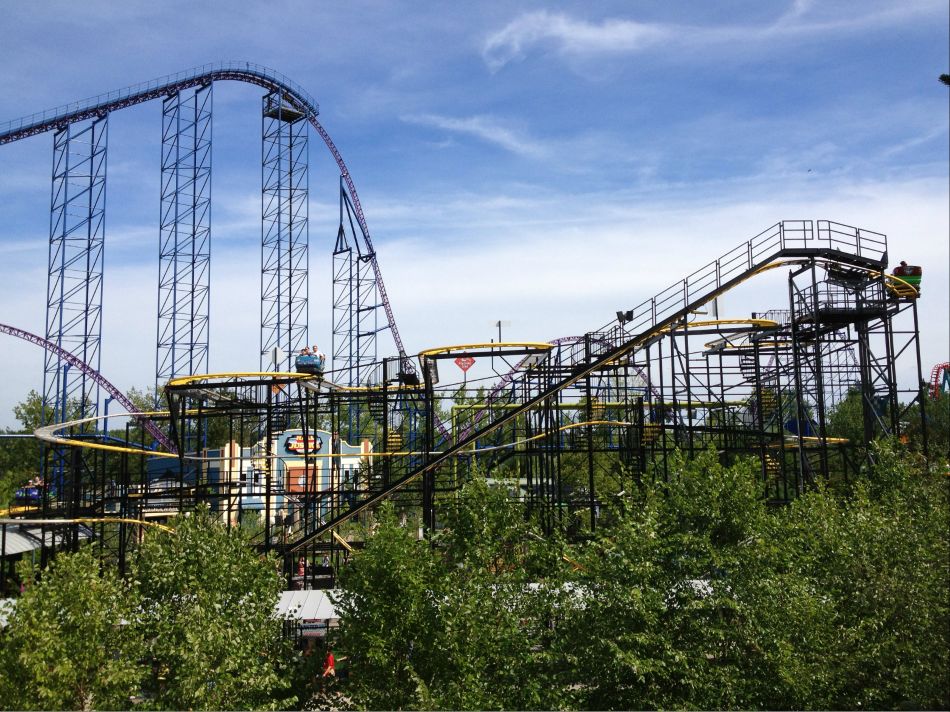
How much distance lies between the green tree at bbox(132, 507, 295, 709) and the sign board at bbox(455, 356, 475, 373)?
9696 millimetres

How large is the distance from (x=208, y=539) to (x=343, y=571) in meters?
2.20

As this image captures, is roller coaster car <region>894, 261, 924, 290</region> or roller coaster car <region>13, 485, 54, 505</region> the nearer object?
roller coaster car <region>894, 261, 924, 290</region>

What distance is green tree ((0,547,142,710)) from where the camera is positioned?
11.9 metres

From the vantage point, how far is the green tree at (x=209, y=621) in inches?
470

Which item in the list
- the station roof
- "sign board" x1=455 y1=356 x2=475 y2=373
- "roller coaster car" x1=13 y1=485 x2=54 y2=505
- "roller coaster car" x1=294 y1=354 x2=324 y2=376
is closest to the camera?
the station roof

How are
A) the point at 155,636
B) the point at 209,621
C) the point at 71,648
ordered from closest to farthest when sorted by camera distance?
the point at 71,648 < the point at 209,621 < the point at 155,636

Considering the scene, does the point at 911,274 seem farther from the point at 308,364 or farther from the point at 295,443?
the point at 295,443

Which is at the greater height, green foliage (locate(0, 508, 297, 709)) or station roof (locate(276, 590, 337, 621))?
green foliage (locate(0, 508, 297, 709))

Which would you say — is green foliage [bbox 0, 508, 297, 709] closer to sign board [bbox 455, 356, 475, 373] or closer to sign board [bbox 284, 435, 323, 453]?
sign board [bbox 455, 356, 475, 373]

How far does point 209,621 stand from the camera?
40.9ft

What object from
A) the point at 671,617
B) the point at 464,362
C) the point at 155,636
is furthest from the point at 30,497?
the point at 671,617

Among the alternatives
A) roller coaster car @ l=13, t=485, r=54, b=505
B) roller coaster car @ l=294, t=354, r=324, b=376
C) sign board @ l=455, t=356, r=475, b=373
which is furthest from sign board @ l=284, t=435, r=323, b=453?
roller coaster car @ l=294, t=354, r=324, b=376

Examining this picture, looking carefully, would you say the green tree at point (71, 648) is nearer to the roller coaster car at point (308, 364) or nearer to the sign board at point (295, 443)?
→ the roller coaster car at point (308, 364)

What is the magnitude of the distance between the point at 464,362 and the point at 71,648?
14.6 metres
